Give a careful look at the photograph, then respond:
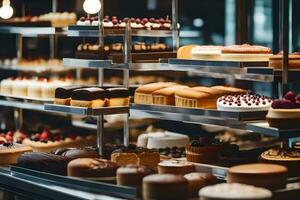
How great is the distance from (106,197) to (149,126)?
11.2 feet

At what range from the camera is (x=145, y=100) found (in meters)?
5.79

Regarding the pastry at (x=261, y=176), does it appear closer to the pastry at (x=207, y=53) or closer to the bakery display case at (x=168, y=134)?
the bakery display case at (x=168, y=134)

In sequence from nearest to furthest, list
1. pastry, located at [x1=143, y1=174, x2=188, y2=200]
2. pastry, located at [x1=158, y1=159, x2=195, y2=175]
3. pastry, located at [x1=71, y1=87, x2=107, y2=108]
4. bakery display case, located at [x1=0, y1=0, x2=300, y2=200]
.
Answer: pastry, located at [x1=143, y1=174, x2=188, y2=200], bakery display case, located at [x1=0, y1=0, x2=300, y2=200], pastry, located at [x1=158, y1=159, x2=195, y2=175], pastry, located at [x1=71, y1=87, x2=107, y2=108]

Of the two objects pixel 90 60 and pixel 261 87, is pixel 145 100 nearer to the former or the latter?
pixel 90 60

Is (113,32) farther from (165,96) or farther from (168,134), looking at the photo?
(168,134)

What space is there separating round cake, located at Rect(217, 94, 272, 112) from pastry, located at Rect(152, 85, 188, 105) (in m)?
0.58

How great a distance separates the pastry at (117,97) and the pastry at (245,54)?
138 centimetres

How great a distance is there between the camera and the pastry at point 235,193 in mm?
4137

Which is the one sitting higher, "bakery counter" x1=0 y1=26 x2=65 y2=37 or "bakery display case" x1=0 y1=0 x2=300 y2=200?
"bakery counter" x1=0 y1=26 x2=65 y2=37

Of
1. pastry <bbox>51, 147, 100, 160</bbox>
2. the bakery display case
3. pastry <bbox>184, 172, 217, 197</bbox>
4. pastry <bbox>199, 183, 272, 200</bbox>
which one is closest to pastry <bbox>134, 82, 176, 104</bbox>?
the bakery display case

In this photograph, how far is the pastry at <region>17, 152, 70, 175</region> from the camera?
5461mm

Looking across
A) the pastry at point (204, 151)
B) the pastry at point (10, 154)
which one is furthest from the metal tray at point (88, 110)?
the pastry at point (204, 151)

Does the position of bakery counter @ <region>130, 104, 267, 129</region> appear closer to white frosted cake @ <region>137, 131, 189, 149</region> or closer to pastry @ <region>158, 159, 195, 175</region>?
pastry @ <region>158, 159, 195, 175</region>

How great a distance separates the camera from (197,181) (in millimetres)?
4703
